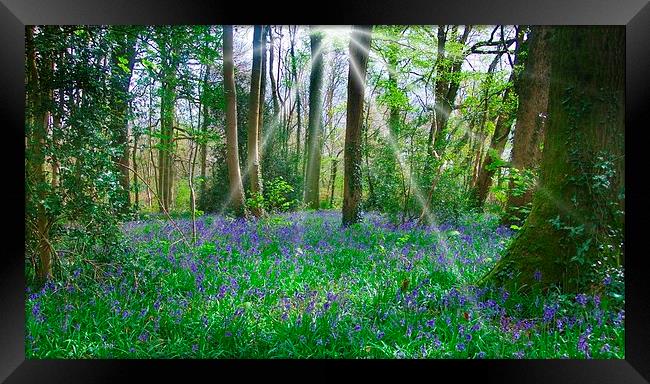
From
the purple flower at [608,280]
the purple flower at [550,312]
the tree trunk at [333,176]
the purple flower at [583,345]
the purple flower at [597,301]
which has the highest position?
the tree trunk at [333,176]

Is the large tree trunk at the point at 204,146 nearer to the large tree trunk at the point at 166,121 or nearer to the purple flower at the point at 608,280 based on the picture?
the large tree trunk at the point at 166,121

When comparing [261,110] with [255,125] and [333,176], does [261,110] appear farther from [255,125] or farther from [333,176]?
[333,176]

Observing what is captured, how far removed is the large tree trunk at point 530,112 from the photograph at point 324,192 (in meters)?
0.03

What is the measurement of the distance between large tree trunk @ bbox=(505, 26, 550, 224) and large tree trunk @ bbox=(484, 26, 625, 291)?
335mm

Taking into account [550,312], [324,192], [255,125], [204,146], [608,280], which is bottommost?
[550,312]

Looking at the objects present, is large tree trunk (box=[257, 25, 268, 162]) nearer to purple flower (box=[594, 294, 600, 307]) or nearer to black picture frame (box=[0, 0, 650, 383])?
black picture frame (box=[0, 0, 650, 383])

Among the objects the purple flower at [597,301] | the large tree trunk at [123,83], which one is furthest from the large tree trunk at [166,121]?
the purple flower at [597,301]

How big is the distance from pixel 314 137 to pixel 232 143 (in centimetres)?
83

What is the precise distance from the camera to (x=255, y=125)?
365 cm

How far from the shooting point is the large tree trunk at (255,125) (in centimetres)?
341

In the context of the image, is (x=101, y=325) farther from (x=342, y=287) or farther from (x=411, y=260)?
(x=411, y=260)

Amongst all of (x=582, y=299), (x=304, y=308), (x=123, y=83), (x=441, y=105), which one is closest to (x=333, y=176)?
(x=441, y=105)
